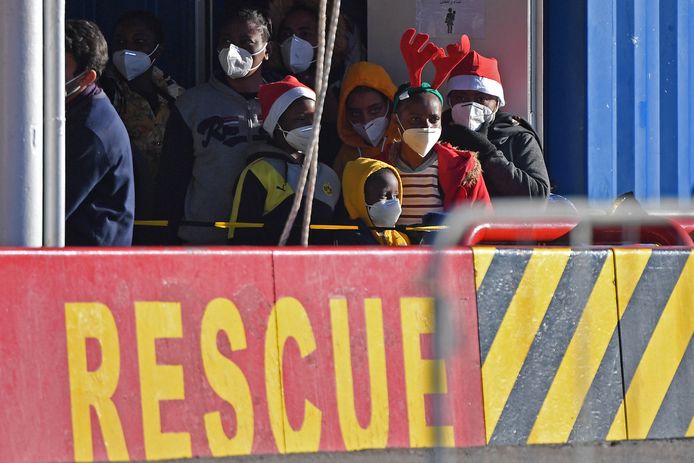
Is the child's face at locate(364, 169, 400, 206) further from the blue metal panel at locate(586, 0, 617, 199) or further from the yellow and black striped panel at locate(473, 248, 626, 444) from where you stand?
the blue metal panel at locate(586, 0, 617, 199)

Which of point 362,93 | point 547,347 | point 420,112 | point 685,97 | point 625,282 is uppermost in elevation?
point 685,97

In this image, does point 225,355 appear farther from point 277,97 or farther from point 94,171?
point 277,97

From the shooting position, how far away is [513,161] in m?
6.86

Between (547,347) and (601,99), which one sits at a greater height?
(601,99)

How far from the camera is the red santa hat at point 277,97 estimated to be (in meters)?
6.27

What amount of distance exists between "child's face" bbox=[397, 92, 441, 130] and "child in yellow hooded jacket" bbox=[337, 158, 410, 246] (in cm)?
31

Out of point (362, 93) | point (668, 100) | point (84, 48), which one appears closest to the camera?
point (84, 48)

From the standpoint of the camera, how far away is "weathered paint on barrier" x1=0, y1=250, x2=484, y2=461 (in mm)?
4254

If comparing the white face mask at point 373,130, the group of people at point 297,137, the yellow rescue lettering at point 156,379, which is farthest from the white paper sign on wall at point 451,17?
the yellow rescue lettering at point 156,379

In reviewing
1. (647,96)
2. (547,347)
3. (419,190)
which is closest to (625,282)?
(547,347)

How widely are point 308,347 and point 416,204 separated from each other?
2.01 meters

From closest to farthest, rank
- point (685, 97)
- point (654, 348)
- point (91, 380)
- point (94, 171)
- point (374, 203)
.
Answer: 1. point (91, 380)
2. point (654, 348)
3. point (94, 171)
4. point (374, 203)
5. point (685, 97)

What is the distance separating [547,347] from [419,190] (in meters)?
1.86

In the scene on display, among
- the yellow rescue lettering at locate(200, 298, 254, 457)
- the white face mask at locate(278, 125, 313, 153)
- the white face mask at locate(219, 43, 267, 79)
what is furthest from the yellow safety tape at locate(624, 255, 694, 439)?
the white face mask at locate(219, 43, 267, 79)
